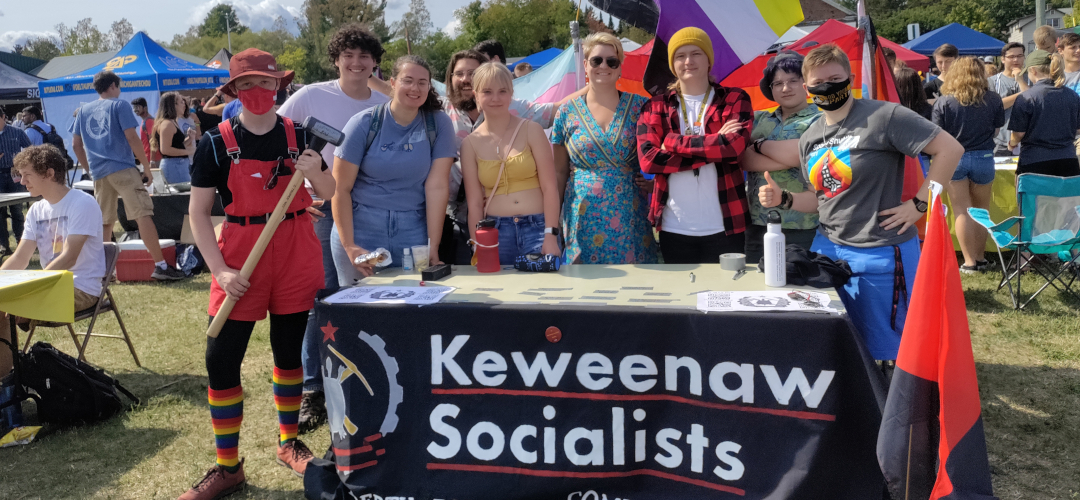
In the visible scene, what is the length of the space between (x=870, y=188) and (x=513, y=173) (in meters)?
1.43

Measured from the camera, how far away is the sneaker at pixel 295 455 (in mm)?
3072

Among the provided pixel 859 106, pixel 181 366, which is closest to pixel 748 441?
pixel 859 106

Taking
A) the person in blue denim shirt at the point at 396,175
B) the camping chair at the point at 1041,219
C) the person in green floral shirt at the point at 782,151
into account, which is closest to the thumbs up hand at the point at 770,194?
the person in green floral shirt at the point at 782,151

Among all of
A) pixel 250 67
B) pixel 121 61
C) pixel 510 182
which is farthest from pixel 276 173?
pixel 121 61

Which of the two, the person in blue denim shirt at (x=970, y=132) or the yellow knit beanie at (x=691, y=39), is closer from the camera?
the yellow knit beanie at (x=691, y=39)

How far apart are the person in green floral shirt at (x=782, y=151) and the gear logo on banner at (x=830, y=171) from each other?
0.36 meters

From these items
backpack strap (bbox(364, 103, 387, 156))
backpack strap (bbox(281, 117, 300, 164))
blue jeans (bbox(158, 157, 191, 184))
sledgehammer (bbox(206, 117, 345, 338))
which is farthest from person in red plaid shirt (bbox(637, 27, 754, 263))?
blue jeans (bbox(158, 157, 191, 184))

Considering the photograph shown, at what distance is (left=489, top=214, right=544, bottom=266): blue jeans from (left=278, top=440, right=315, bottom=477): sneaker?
3.83 feet

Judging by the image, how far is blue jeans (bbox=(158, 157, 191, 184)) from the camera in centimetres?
830

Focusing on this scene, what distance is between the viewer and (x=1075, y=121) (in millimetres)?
5645

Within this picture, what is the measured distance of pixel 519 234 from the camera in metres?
3.32

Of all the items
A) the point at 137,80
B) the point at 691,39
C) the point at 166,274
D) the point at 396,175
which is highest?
the point at 137,80

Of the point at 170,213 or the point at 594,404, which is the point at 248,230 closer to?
the point at 594,404

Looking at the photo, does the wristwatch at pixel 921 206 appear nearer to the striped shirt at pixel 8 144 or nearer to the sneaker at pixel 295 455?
the sneaker at pixel 295 455
